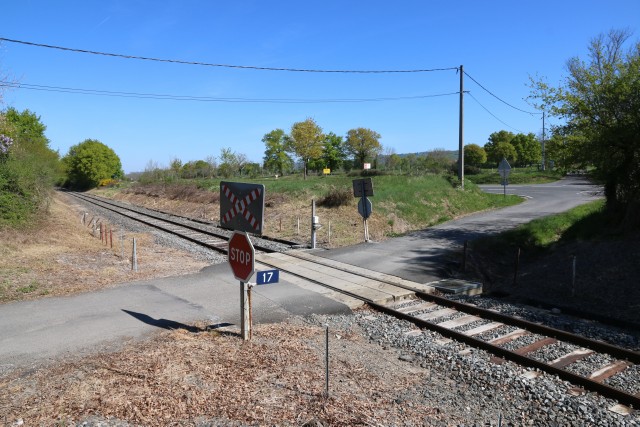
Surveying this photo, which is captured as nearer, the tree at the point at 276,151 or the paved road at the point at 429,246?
the paved road at the point at 429,246

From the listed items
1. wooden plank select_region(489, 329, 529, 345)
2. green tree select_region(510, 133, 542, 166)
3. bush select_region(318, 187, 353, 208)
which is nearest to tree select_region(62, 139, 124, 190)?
green tree select_region(510, 133, 542, 166)

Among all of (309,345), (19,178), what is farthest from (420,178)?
(309,345)

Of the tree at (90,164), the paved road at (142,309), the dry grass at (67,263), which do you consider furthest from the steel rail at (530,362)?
the tree at (90,164)

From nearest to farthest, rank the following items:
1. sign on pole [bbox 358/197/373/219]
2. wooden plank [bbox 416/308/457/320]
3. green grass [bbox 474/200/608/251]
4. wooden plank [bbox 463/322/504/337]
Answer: wooden plank [bbox 463/322/504/337] → wooden plank [bbox 416/308/457/320] → green grass [bbox 474/200/608/251] → sign on pole [bbox 358/197/373/219]

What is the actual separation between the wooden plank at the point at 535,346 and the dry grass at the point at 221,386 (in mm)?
1994

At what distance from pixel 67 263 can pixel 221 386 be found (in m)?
9.51

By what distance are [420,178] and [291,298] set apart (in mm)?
22533

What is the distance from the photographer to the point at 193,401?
462 cm

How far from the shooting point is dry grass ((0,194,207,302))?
9.71 meters

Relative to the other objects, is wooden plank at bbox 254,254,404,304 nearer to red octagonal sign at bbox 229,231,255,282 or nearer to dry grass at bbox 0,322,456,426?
dry grass at bbox 0,322,456,426

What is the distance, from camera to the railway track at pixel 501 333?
19.6ft

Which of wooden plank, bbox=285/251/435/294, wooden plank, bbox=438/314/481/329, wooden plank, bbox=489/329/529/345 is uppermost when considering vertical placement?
wooden plank, bbox=285/251/435/294

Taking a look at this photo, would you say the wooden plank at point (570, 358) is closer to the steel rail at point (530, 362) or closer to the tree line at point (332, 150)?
the steel rail at point (530, 362)

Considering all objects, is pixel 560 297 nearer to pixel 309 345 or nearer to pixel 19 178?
pixel 309 345
